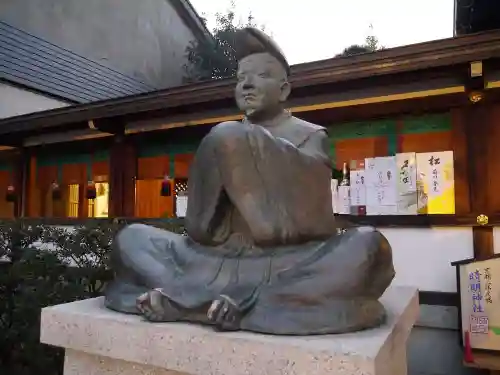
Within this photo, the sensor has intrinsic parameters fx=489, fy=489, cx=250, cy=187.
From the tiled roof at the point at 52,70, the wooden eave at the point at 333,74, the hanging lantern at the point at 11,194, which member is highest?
the tiled roof at the point at 52,70

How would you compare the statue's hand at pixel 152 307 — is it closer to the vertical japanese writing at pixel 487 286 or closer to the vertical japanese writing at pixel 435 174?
the vertical japanese writing at pixel 487 286

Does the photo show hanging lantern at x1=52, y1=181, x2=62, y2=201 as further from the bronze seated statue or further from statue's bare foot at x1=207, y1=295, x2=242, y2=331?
statue's bare foot at x1=207, y1=295, x2=242, y2=331

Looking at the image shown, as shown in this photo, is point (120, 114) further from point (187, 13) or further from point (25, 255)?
point (187, 13)

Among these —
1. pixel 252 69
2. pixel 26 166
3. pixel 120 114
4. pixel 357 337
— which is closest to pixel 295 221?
pixel 357 337

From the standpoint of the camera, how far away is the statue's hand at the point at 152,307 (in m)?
2.21

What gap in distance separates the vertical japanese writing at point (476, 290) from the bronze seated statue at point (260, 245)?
2492 millimetres

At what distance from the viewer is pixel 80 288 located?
412cm

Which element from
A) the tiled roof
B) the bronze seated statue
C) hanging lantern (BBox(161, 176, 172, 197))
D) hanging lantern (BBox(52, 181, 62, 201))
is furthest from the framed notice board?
the tiled roof

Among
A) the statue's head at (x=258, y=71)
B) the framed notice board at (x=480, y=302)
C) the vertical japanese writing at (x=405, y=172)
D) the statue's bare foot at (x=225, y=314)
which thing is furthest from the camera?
the vertical japanese writing at (x=405, y=172)

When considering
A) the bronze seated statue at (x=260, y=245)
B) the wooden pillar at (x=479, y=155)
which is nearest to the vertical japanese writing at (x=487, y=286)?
the wooden pillar at (x=479, y=155)

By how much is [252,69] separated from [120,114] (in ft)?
16.0

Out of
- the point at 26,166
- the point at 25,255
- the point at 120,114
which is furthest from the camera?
the point at 26,166

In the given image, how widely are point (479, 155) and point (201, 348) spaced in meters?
4.21

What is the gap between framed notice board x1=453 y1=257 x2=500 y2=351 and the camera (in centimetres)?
428
